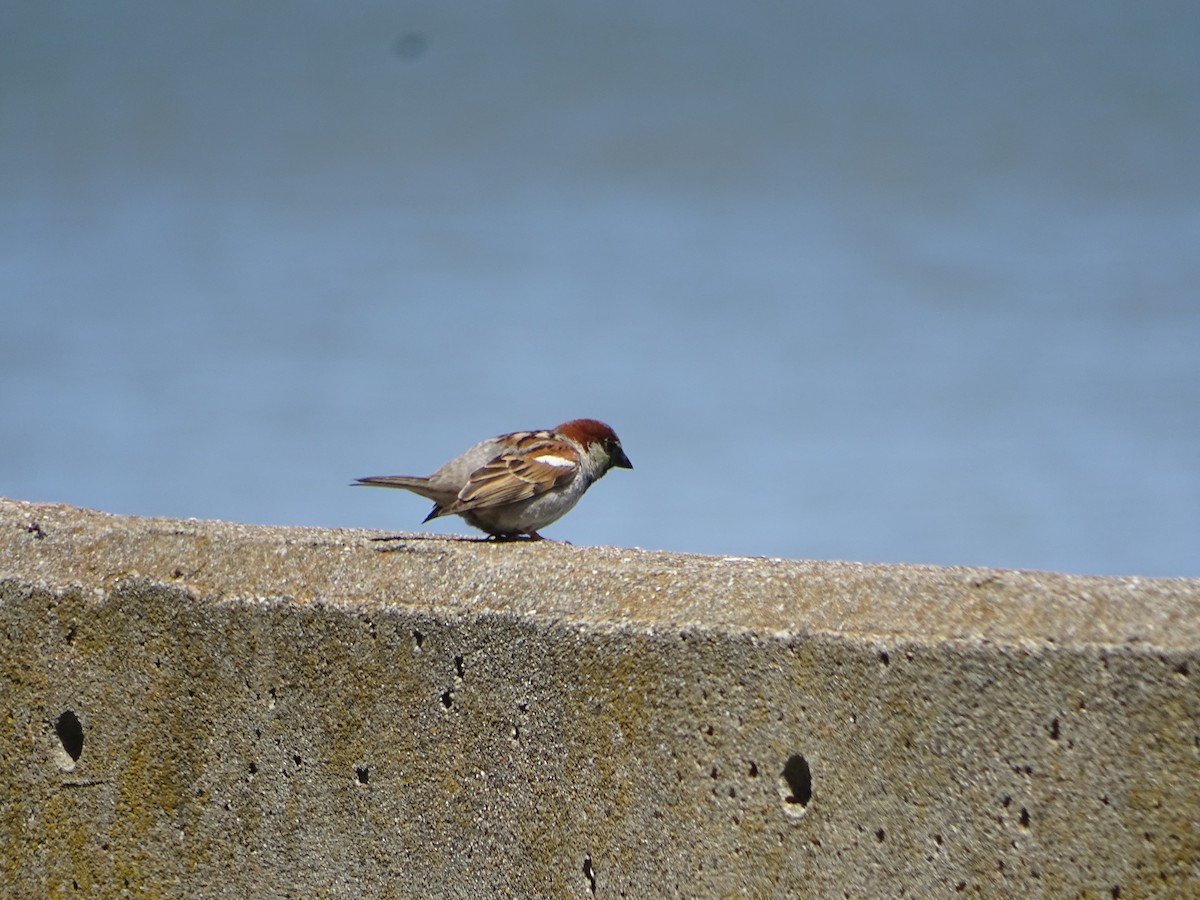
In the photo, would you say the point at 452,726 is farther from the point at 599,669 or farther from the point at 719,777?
the point at 719,777

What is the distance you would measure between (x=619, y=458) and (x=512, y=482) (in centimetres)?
86

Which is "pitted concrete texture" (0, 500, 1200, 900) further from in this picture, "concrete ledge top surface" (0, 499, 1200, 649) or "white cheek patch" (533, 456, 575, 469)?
"white cheek patch" (533, 456, 575, 469)

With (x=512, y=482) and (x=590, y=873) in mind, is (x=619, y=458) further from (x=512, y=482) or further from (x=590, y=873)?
(x=590, y=873)

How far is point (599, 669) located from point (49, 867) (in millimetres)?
1408

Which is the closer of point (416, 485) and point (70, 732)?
point (70, 732)

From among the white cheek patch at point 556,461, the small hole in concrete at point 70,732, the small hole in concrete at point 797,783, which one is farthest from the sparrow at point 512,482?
the small hole in concrete at point 797,783

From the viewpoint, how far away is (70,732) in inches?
127

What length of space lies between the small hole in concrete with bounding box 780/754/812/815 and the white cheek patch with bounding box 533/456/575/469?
2308 millimetres

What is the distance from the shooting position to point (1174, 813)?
7.35ft

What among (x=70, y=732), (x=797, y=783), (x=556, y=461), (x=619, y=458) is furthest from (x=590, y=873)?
(x=619, y=458)

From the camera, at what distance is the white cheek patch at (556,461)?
186 inches

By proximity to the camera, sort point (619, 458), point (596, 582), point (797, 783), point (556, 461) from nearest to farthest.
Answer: point (797, 783)
point (596, 582)
point (556, 461)
point (619, 458)

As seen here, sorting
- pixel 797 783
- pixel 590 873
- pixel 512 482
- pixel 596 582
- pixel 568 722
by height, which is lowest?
pixel 590 873

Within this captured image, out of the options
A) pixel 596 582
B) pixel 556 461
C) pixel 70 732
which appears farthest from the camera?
pixel 556 461
